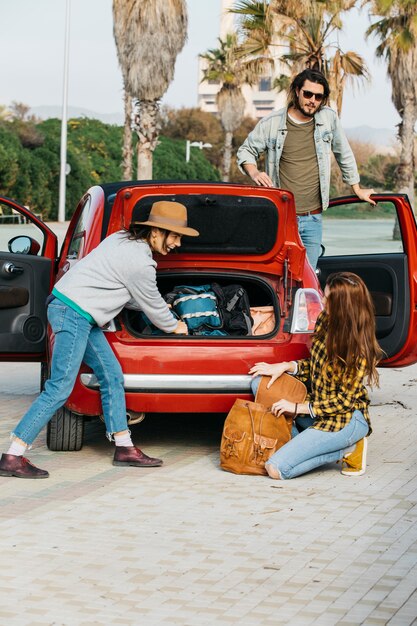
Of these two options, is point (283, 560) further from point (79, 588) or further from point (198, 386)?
point (198, 386)

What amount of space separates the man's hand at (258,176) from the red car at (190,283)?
26.1 inches

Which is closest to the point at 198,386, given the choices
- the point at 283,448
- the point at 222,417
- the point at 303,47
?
the point at 283,448

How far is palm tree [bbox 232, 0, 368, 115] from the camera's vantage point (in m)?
29.1

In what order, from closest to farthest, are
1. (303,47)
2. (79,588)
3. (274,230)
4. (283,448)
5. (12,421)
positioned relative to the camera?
(79,588)
(283,448)
(274,230)
(12,421)
(303,47)

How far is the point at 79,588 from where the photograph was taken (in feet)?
15.9

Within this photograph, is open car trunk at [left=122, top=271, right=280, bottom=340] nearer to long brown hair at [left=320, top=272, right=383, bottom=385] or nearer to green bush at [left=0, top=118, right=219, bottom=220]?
long brown hair at [left=320, top=272, right=383, bottom=385]

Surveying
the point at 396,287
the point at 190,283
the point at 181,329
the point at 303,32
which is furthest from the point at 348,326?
the point at 303,32

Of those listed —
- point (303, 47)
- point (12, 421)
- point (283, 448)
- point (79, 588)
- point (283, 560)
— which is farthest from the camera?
point (303, 47)

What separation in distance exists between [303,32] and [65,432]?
2274 centimetres

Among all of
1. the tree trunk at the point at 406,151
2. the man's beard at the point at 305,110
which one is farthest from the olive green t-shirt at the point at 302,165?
the tree trunk at the point at 406,151

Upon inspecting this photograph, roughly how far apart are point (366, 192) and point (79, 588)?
4.76 m

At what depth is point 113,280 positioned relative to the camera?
6.93 m

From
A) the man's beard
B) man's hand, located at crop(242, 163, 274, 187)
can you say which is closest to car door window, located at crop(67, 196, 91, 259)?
man's hand, located at crop(242, 163, 274, 187)

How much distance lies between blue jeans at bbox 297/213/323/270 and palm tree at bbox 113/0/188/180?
22438 millimetres
